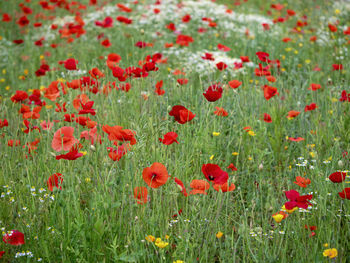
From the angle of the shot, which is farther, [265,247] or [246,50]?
[246,50]

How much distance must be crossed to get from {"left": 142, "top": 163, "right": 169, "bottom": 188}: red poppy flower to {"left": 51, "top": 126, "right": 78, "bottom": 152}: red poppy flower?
0.53 meters

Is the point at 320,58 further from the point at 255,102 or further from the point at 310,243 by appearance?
the point at 310,243

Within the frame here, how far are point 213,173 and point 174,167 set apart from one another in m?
0.54

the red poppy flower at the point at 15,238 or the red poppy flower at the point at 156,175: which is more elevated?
the red poppy flower at the point at 156,175

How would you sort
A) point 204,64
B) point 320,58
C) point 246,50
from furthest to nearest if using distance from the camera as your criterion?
1. point 246,50
2. point 320,58
3. point 204,64

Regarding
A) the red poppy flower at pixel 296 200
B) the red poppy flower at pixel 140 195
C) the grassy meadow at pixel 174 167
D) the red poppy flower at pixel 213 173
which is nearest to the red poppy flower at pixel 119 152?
the grassy meadow at pixel 174 167

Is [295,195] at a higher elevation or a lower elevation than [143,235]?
higher

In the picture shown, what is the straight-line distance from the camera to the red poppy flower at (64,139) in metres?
1.80

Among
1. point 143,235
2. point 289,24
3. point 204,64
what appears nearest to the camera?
point 143,235

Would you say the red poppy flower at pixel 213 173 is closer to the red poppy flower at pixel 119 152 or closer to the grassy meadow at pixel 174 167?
the grassy meadow at pixel 174 167

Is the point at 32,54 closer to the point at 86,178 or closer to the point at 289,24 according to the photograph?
the point at 86,178

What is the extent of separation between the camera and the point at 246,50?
488cm

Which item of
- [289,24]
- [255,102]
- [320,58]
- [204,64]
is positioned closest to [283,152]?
[255,102]

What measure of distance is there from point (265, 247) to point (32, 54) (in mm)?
4561
